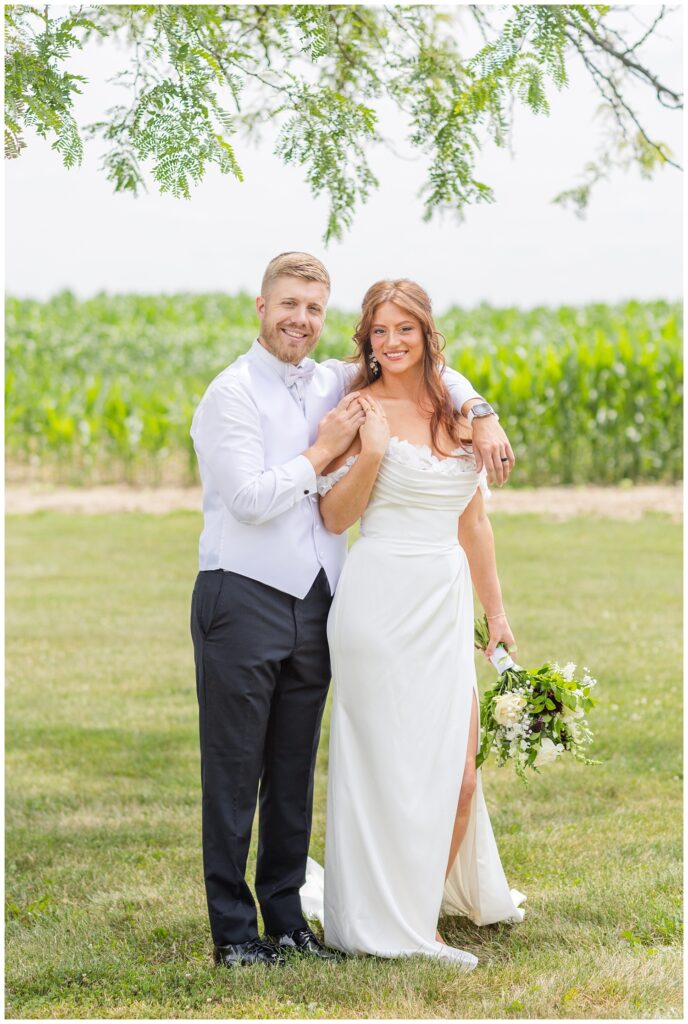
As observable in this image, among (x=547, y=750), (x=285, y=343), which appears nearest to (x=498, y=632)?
(x=547, y=750)

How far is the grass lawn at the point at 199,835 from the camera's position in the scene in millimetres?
3686

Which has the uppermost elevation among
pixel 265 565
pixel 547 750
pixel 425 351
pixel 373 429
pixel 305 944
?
pixel 425 351

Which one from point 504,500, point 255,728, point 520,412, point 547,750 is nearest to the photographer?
point 255,728

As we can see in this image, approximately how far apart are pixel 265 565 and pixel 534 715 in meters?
1.10

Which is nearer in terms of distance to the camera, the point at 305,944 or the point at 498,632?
the point at 305,944

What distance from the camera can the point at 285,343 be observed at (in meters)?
3.68

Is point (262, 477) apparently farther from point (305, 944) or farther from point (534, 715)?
point (305, 944)

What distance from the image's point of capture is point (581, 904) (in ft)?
14.6

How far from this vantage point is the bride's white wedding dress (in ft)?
12.3

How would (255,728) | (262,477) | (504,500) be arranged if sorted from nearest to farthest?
1. (262,477)
2. (255,728)
3. (504,500)

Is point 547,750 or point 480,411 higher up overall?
point 480,411

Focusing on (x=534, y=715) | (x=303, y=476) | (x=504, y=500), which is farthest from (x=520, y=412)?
(x=303, y=476)


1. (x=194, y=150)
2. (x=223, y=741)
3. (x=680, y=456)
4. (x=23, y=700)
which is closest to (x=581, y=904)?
(x=223, y=741)

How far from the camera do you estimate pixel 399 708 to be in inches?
149
